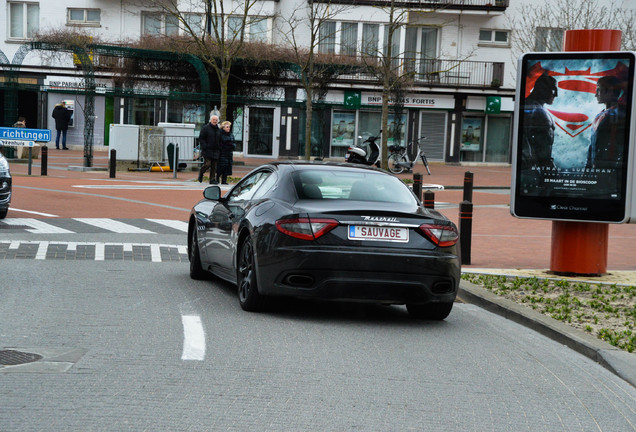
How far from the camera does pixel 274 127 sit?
4753cm

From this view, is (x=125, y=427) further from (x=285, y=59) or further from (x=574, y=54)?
(x=285, y=59)

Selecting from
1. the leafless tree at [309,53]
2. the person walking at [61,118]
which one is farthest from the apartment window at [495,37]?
the person walking at [61,118]

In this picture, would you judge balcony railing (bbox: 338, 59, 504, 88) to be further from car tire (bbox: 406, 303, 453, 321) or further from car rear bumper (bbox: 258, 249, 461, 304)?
car rear bumper (bbox: 258, 249, 461, 304)

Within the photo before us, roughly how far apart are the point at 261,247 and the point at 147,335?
134 cm

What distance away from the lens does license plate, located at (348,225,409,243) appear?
26.5 ft

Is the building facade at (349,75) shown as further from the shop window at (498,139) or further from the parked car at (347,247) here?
the parked car at (347,247)

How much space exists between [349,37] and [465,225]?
1434 inches

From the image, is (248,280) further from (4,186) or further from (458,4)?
(458,4)

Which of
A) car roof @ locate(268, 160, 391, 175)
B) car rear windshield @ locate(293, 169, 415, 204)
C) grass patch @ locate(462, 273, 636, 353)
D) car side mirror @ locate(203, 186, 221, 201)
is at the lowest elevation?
grass patch @ locate(462, 273, 636, 353)

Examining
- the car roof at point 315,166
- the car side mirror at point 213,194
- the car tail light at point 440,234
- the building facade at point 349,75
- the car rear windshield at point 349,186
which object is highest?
the building facade at point 349,75

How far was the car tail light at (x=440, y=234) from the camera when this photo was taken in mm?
8242

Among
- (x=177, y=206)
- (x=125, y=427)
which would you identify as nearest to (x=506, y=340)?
(x=125, y=427)

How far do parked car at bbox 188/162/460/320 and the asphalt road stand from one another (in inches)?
12.2

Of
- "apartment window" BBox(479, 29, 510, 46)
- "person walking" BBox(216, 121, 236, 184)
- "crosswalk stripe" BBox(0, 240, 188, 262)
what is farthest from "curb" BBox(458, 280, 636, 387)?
"apartment window" BBox(479, 29, 510, 46)
